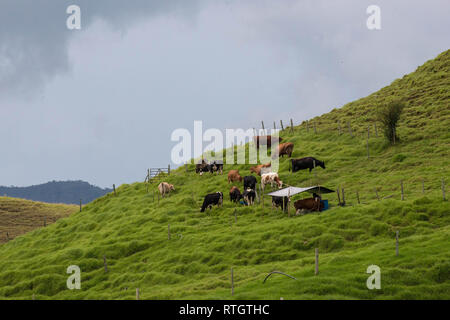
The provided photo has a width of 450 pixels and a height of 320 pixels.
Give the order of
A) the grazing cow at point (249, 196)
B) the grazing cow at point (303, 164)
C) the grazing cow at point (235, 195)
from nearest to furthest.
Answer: the grazing cow at point (249, 196) < the grazing cow at point (235, 195) < the grazing cow at point (303, 164)

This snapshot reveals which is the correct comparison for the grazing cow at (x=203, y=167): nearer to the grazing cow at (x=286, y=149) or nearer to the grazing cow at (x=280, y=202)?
the grazing cow at (x=286, y=149)

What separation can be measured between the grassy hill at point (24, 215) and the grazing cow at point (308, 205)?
42949 mm

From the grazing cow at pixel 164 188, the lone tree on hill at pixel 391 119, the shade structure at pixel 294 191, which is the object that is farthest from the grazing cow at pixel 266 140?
the shade structure at pixel 294 191

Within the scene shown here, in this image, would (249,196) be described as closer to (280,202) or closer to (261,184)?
(261,184)

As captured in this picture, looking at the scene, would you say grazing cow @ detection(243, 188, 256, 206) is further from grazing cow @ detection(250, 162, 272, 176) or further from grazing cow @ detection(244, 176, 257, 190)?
grazing cow @ detection(250, 162, 272, 176)

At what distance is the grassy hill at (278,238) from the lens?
1026 inches

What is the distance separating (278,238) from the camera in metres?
35.7

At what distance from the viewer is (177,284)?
32.6 meters

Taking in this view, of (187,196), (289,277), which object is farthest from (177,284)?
(187,196)

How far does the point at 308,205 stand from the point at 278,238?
18.5 ft

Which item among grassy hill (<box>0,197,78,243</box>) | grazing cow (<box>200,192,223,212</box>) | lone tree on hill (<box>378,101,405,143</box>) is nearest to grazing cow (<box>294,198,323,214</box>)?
grazing cow (<box>200,192,223,212</box>)

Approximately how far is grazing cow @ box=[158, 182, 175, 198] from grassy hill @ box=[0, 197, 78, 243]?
23007mm

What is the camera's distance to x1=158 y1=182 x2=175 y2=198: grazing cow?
5694 cm
